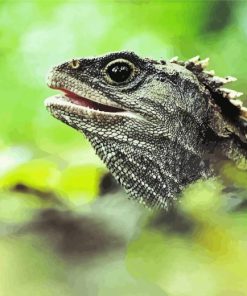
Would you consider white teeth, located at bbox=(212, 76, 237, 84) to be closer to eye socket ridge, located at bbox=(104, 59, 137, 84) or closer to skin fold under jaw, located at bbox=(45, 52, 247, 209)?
skin fold under jaw, located at bbox=(45, 52, 247, 209)

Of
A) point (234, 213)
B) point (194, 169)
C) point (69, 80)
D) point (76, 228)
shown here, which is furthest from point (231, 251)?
point (69, 80)

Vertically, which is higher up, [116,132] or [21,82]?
[21,82]

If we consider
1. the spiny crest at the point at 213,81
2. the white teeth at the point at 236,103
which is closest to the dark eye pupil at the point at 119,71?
the spiny crest at the point at 213,81

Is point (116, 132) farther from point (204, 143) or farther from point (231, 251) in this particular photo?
point (231, 251)

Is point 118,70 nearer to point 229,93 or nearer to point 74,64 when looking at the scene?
point 74,64

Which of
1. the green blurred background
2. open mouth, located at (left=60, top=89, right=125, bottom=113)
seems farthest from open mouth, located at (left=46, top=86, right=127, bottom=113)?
the green blurred background

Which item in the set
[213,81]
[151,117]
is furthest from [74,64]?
[213,81]

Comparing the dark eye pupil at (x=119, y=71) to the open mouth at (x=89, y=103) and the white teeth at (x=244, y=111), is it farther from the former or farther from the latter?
the white teeth at (x=244, y=111)
